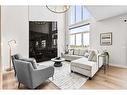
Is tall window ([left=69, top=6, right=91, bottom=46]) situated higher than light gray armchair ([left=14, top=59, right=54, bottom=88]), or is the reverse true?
tall window ([left=69, top=6, right=91, bottom=46])

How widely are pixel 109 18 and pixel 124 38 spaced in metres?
1.18

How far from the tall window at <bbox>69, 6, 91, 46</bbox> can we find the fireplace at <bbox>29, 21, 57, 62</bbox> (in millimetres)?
1495

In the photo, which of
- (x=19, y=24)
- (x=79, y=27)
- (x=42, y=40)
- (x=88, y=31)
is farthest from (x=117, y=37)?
(x=19, y=24)

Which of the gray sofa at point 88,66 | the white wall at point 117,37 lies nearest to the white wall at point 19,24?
the gray sofa at point 88,66

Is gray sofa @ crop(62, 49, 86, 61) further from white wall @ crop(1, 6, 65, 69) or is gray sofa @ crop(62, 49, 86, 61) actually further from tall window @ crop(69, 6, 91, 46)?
white wall @ crop(1, 6, 65, 69)

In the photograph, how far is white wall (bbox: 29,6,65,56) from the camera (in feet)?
19.4

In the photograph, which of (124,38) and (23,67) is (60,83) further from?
(124,38)

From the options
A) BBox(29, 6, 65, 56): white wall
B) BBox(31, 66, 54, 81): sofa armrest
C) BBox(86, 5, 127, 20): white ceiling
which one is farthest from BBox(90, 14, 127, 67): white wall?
BBox(31, 66, 54, 81): sofa armrest

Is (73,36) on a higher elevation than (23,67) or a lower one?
higher

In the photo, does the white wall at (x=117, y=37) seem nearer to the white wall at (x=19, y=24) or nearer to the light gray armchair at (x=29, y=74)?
the white wall at (x=19, y=24)

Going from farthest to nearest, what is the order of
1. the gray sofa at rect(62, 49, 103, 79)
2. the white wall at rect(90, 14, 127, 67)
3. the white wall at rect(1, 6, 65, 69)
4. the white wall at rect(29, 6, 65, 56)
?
1. the white wall at rect(29, 6, 65, 56)
2. the white wall at rect(90, 14, 127, 67)
3. the white wall at rect(1, 6, 65, 69)
4. the gray sofa at rect(62, 49, 103, 79)

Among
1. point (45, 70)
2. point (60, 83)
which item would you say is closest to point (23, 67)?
point (45, 70)

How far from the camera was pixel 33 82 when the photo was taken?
2.53 m

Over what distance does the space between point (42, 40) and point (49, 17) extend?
1.37 meters
